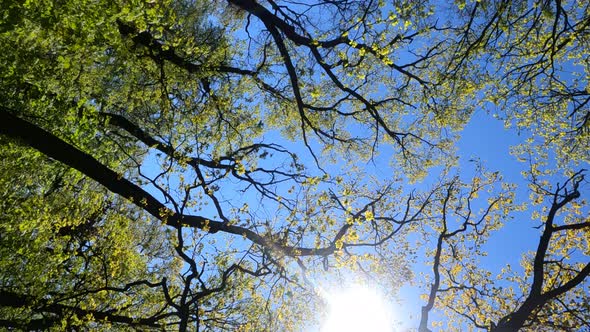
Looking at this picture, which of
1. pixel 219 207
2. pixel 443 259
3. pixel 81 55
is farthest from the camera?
pixel 443 259

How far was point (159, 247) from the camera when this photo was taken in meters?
18.4

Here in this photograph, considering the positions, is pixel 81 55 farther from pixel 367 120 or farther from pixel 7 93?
pixel 367 120

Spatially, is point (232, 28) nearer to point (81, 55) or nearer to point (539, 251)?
point (81, 55)

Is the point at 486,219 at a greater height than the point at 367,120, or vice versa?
the point at 367,120

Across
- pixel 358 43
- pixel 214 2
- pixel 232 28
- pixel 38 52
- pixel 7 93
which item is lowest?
pixel 7 93

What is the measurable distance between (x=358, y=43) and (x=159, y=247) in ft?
43.1

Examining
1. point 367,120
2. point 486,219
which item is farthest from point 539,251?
point 367,120

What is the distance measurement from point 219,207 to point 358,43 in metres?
6.44

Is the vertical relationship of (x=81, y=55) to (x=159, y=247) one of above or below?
below

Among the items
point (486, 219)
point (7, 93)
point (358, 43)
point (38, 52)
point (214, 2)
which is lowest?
point (7, 93)

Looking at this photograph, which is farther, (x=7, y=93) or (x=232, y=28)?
(x=232, y=28)

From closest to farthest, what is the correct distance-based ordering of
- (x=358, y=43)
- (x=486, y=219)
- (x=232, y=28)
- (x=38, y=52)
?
(x=38, y=52)
(x=358, y=43)
(x=486, y=219)
(x=232, y=28)

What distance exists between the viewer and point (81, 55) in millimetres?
8258

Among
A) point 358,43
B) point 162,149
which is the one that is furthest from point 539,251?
point 162,149
